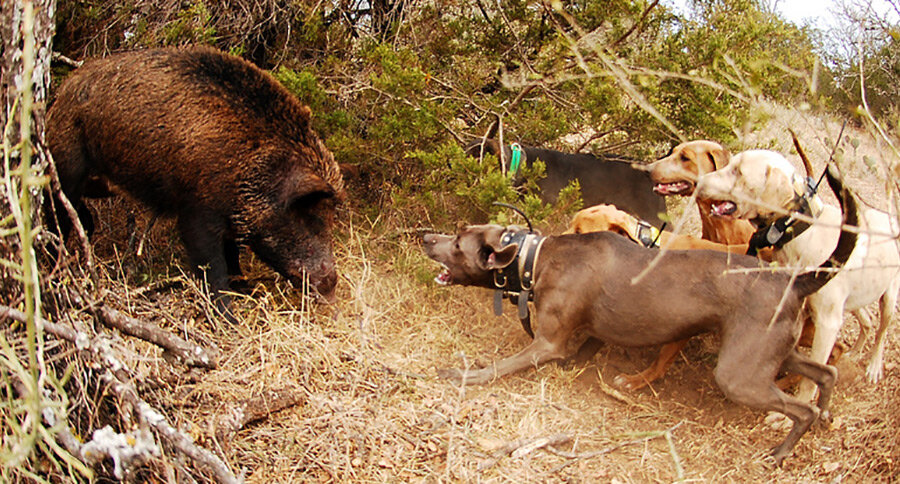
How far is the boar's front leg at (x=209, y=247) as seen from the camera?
189 inches

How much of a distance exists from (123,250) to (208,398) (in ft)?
7.76

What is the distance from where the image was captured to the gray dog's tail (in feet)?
9.76

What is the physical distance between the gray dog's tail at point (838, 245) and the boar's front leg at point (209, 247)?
3591 millimetres

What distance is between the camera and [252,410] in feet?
12.8

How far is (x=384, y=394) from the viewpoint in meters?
4.33

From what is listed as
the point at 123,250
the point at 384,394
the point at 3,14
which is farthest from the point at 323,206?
the point at 3,14

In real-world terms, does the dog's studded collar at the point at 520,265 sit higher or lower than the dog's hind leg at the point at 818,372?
higher

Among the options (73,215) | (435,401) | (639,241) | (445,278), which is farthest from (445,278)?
(73,215)

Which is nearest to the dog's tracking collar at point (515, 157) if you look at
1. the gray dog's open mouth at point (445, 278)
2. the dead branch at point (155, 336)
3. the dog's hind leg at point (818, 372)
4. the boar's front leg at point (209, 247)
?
the gray dog's open mouth at point (445, 278)

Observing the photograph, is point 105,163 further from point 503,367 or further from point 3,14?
point 503,367

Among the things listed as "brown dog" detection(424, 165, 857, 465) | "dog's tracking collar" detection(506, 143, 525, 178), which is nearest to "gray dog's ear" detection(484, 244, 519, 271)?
"brown dog" detection(424, 165, 857, 465)

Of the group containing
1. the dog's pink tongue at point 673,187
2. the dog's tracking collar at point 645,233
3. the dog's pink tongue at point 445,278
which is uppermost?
the dog's pink tongue at point 673,187

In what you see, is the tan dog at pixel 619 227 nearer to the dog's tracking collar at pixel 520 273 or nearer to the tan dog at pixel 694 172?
the tan dog at pixel 694 172

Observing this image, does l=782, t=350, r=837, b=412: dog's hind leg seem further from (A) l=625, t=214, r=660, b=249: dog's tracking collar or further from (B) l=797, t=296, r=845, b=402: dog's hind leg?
(A) l=625, t=214, r=660, b=249: dog's tracking collar
